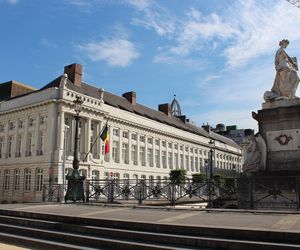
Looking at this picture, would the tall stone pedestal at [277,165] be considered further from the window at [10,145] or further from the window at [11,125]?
the window at [11,125]

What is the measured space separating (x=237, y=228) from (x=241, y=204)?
571 centimetres

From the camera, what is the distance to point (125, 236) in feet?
28.0

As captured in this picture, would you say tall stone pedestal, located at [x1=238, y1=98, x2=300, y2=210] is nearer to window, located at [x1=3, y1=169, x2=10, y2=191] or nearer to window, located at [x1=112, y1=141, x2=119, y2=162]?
window, located at [x1=3, y1=169, x2=10, y2=191]

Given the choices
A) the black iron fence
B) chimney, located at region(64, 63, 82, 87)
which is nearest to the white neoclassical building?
chimney, located at region(64, 63, 82, 87)

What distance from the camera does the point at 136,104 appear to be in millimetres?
69750

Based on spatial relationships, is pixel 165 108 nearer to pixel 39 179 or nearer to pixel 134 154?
pixel 134 154

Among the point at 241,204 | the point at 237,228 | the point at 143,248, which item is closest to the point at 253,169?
the point at 241,204

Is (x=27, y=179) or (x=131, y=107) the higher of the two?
(x=131, y=107)

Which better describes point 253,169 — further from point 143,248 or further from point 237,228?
point 143,248

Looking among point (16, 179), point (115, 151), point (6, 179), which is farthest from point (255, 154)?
point (115, 151)

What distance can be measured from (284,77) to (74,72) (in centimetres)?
4222

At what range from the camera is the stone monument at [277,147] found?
12062mm

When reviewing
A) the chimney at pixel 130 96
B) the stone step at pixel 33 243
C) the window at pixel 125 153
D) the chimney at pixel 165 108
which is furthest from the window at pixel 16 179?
the stone step at pixel 33 243

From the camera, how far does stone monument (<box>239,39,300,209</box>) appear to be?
1206cm
